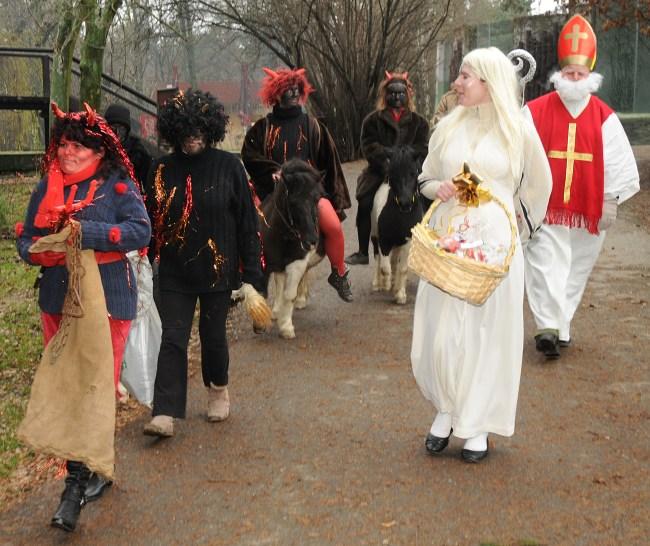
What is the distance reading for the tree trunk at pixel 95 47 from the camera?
12.3m

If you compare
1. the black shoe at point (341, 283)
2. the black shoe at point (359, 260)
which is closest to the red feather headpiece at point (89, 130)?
the black shoe at point (341, 283)

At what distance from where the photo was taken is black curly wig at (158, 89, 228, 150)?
5691 millimetres

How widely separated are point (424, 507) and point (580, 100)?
3822 mm

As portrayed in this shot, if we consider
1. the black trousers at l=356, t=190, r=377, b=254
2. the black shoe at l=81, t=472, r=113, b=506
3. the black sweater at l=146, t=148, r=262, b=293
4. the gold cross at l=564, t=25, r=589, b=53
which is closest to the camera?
the black shoe at l=81, t=472, r=113, b=506

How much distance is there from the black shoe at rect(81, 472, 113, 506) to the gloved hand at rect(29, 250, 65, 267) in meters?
1.09

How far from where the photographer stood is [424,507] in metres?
5.01

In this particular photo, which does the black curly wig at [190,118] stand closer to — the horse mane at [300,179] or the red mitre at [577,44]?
the horse mane at [300,179]

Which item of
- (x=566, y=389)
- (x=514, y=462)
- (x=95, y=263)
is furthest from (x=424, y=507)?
(x=566, y=389)

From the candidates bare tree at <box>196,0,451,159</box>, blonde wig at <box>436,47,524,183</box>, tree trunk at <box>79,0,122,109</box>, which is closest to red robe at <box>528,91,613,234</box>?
blonde wig at <box>436,47,524,183</box>

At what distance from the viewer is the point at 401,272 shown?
9.84 m

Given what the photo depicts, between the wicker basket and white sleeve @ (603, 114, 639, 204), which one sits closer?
the wicker basket

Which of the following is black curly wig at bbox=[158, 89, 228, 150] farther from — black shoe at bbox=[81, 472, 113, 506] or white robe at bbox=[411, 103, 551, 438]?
black shoe at bbox=[81, 472, 113, 506]

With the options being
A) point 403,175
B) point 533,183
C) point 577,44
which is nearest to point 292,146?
point 403,175

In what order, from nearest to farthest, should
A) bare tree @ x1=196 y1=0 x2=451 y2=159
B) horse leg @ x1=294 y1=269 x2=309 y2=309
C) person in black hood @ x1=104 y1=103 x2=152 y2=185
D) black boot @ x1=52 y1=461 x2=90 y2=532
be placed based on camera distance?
black boot @ x1=52 y1=461 x2=90 y2=532
person in black hood @ x1=104 y1=103 x2=152 y2=185
horse leg @ x1=294 y1=269 x2=309 y2=309
bare tree @ x1=196 y1=0 x2=451 y2=159
